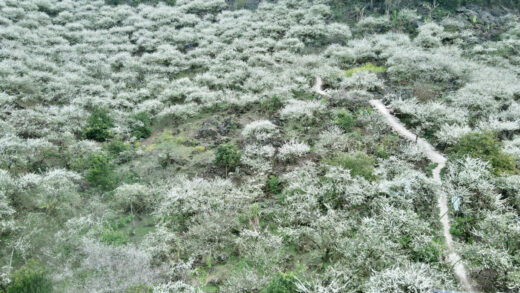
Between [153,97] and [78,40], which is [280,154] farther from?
[78,40]

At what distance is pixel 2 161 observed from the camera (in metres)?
21.8

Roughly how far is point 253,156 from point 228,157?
7.14 ft

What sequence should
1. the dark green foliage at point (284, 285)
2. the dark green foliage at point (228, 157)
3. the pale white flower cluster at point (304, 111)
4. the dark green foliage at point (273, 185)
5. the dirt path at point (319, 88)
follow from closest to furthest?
1. the dark green foliage at point (284, 285)
2. the dark green foliage at point (273, 185)
3. the dark green foliage at point (228, 157)
4. the pale white flower cluster at point (304, 111)
5. the dirt path at point (319, 88)

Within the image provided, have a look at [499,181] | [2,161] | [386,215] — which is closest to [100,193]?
[2,161]

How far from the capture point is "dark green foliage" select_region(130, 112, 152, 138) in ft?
109

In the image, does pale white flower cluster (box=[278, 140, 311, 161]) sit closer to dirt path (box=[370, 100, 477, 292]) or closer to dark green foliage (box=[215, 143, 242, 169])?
dark green foliage (box=[215, 143, 242, 169])

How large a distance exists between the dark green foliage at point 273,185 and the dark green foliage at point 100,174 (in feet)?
41.1

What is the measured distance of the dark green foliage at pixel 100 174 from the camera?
77.1ft

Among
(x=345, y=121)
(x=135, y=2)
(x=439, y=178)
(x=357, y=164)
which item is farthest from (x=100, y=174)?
(x=135, y=2)

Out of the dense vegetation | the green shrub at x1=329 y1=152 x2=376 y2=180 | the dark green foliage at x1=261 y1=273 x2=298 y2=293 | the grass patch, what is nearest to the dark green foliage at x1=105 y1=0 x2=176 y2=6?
the dense vegetation

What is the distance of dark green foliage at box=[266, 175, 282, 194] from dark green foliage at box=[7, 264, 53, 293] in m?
14.5

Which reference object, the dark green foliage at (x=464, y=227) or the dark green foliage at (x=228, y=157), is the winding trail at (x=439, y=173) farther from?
the dark green foliage at (x=228, y=157)

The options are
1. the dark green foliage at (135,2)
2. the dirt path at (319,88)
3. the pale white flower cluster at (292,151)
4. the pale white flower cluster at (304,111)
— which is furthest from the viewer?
the dark green foliage at (135,2)

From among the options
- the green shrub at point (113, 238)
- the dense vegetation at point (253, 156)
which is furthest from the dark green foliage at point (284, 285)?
the green shrub at point (113, 238)
